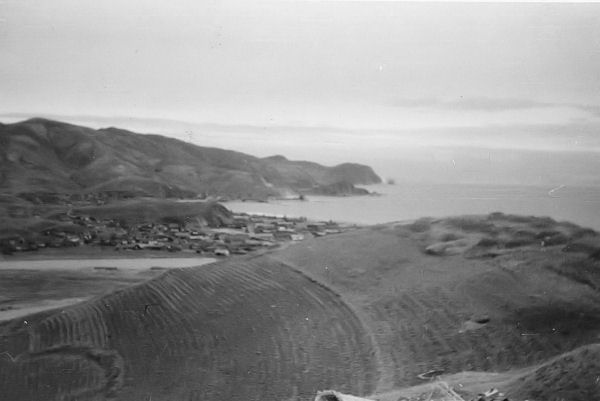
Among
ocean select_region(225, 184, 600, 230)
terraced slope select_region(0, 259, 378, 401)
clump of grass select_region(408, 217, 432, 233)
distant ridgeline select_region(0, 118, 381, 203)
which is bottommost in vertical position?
terraced slope select_region(0, 259, 378, 401)

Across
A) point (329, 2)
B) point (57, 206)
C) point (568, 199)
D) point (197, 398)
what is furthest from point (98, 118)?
point (568, 199)

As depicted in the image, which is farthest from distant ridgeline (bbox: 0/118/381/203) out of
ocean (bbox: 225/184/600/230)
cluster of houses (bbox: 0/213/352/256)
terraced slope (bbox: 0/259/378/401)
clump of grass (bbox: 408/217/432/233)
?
terraced slope (bbox: 0/259/378/401)

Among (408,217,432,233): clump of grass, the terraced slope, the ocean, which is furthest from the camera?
(408,217,432,233): clump of grass

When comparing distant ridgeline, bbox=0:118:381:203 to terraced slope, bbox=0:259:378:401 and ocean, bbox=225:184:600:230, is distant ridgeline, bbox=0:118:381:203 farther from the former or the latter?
terraced slope, bbox=0:259:378:401

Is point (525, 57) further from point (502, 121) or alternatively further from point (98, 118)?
point (98, 118)

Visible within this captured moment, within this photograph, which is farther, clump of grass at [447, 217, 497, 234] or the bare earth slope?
clump of grass at [447, 217, 497, 234]

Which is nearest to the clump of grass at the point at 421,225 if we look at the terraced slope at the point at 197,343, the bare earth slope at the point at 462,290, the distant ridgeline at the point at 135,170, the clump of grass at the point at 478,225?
the bare earth slope at the point at 462,290

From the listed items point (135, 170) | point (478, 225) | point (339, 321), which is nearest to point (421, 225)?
point (478, 225)

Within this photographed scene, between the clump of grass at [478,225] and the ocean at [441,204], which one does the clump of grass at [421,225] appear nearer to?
the ocean at [441,204]

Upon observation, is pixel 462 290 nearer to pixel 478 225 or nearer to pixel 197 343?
pixel 478 225
